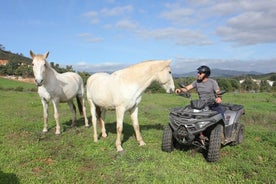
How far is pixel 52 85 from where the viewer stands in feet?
28.1

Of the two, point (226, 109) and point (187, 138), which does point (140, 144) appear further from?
point (226, 109)

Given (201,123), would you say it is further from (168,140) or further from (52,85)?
(52,85)

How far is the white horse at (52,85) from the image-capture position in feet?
25.1

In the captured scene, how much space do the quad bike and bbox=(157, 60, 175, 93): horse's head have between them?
881mm

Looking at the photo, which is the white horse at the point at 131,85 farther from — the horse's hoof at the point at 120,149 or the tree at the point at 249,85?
the tree at the point at 249,85

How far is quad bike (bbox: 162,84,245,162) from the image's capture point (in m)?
5.50

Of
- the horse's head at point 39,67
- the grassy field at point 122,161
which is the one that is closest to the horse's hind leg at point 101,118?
the grassy field at point 122,161

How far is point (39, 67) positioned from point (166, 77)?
3.54 meters

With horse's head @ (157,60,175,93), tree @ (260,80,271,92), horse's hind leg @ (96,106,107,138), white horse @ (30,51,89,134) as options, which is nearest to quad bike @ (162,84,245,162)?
horse's head @ (157,60,175,93)

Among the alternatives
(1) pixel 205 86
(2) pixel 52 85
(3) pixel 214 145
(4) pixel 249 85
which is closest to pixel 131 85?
(1) pixel 205 86

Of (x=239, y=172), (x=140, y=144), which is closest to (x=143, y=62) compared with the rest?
(x=140, y=144)

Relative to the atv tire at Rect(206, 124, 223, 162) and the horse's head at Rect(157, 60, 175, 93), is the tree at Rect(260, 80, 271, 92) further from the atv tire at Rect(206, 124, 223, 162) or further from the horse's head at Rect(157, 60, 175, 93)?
the atv tire at Rect(206, 124, 223, 162)

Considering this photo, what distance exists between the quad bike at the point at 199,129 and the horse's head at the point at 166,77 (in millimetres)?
881

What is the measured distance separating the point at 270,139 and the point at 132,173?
171 inches
